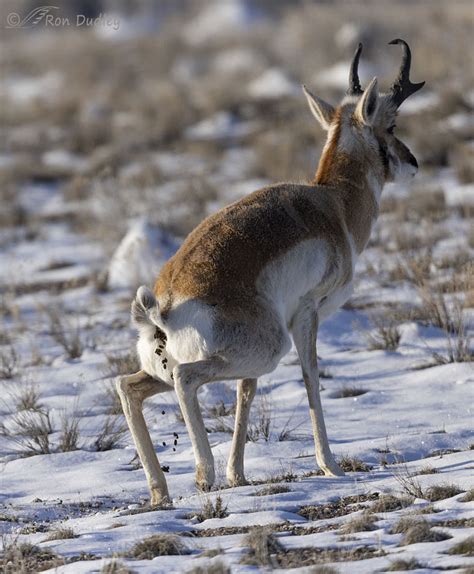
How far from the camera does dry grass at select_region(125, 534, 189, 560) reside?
495cm

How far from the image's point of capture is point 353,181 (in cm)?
751

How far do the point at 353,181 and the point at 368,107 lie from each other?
0.51m

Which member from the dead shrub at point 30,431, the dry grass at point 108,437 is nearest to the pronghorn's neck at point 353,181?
the dry grass at point 108,437

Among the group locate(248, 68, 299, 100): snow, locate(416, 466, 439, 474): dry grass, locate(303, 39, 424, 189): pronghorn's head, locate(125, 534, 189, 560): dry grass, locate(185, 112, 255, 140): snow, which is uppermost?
locate(248, 68, 299, 100): snow

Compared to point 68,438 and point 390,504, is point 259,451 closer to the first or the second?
point 68,438

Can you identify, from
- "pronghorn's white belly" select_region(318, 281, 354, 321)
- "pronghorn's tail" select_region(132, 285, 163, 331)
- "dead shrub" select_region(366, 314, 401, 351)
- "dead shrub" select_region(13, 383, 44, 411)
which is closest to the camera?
"pronghorn's tail" select_region(132, 285, 163, 331)

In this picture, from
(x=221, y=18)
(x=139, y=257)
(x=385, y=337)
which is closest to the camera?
(x=385, y=337)

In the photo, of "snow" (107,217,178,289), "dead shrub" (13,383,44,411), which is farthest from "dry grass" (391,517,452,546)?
"snow" (107,217,178,289)

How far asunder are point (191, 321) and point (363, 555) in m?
1.68

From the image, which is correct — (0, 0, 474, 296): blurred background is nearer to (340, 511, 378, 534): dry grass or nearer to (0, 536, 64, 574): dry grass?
(340, 511, 378, 534): dry grass

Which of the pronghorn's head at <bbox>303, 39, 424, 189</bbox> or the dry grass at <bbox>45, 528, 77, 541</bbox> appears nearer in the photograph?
the dry grass at <bbox>45, 528, 77, 541</bbox>

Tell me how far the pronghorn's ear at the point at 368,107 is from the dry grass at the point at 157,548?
139 inches

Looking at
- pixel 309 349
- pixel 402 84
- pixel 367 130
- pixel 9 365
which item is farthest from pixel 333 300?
pixel 9 365

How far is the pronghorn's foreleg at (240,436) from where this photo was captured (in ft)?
21.4
